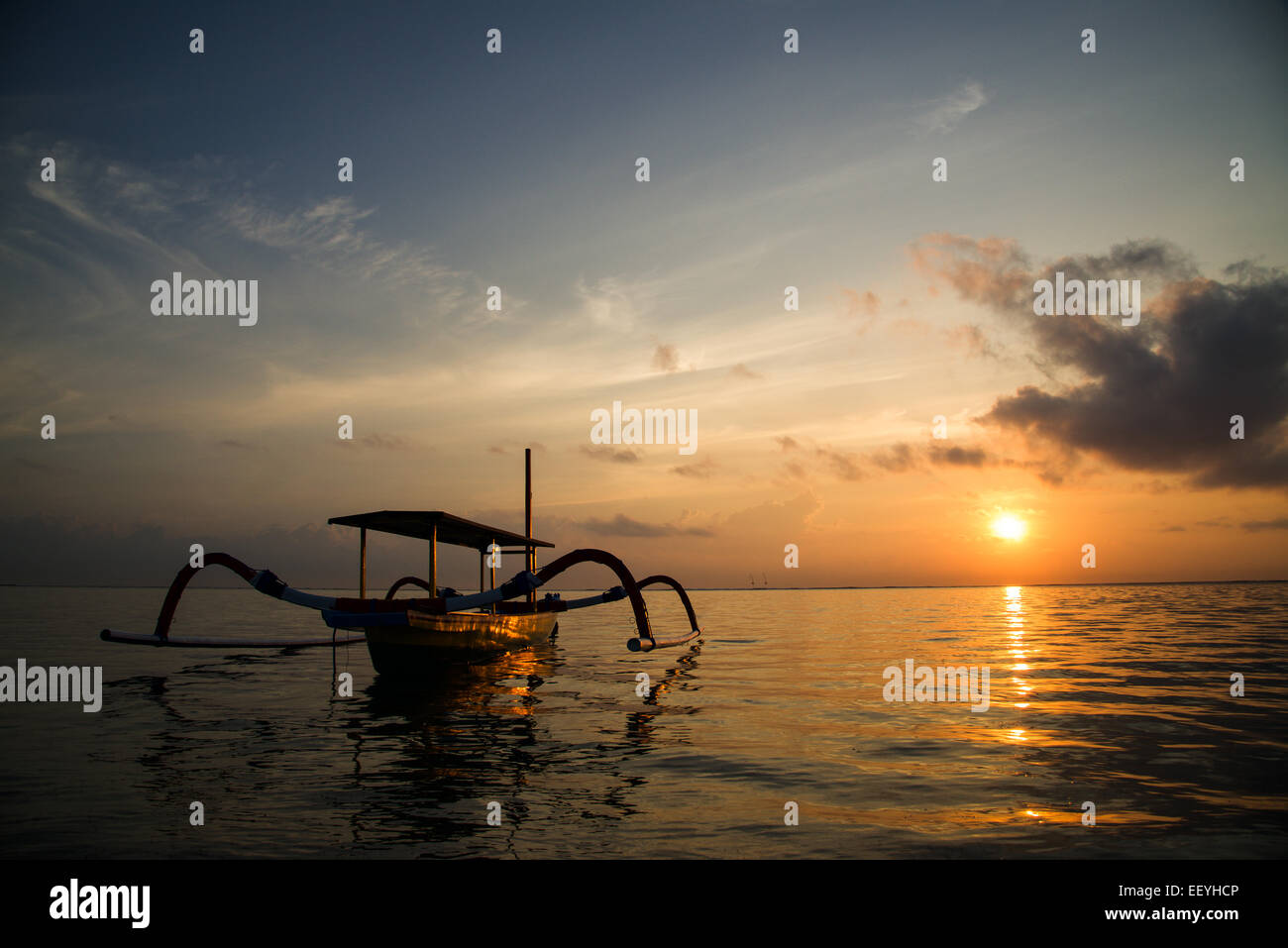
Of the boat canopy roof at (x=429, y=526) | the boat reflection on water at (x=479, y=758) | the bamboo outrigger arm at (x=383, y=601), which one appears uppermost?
the boat canopy roof at (x=429, y=526)

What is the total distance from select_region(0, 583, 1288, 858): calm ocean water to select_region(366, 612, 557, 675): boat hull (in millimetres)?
806

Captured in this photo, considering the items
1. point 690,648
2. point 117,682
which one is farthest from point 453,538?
point 690,648

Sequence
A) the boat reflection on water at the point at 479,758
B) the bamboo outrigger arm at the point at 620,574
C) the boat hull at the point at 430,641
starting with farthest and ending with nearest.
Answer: the bamboo outrigger arm at the point at 620,574, the boat hull at the point at 430,641, the boat reflection on water at the point at 479,758

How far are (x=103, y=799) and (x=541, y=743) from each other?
6257 mm

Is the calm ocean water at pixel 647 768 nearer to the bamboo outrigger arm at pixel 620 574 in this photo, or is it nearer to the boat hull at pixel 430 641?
the boat hull at pixel 430 641

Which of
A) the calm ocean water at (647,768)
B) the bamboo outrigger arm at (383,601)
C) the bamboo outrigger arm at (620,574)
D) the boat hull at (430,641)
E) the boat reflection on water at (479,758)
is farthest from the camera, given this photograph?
the bamboo outrigger arm at (620,574)

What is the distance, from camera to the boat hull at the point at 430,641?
21.8m

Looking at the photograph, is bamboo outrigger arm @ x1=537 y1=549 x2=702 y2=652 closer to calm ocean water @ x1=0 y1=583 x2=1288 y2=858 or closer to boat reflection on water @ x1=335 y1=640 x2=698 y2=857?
calm ocean water @ x1=0 y1=583 x2=1288 y2=858

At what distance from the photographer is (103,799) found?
984 centimetres

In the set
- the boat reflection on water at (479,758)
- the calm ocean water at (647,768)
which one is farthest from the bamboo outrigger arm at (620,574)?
the boat reflection on water at (479,758)

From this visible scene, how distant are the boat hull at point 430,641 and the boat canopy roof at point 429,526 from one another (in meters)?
2.73

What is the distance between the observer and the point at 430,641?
2238cm

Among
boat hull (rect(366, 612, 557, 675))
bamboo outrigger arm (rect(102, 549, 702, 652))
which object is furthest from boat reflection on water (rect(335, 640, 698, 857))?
bamboo outrigger arm (rect(102, 549, 702, 652))
